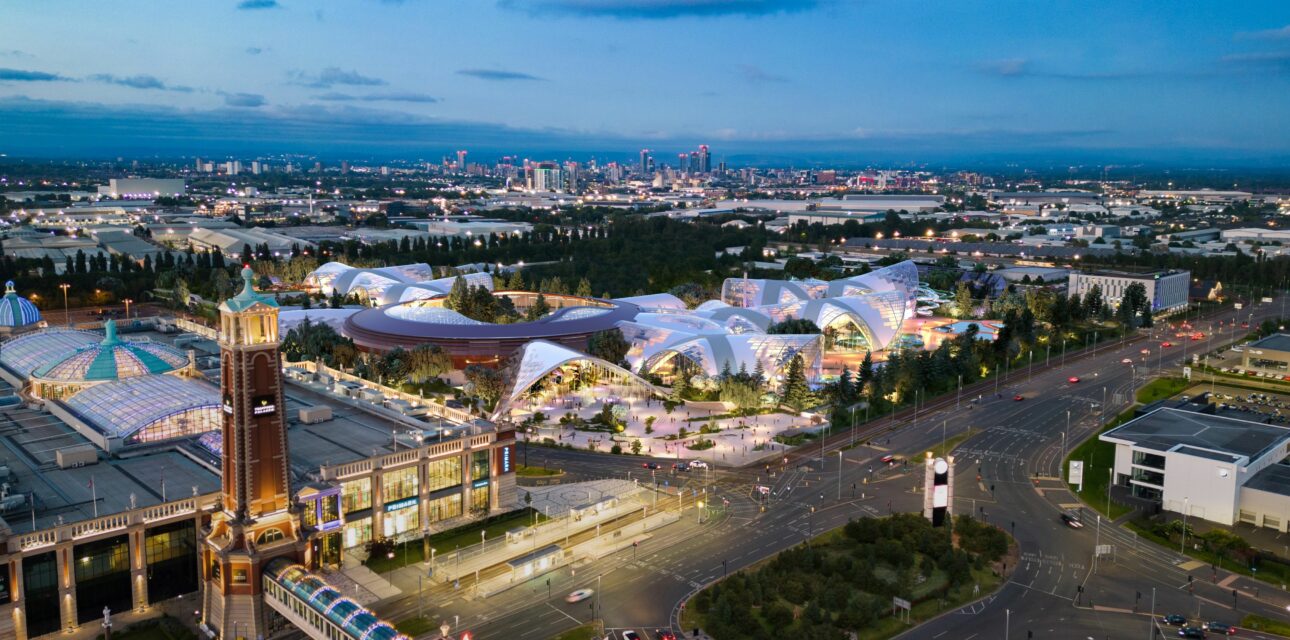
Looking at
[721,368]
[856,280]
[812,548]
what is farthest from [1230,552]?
[856,280]

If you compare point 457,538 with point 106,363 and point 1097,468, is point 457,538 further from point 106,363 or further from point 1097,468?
point 1097,468

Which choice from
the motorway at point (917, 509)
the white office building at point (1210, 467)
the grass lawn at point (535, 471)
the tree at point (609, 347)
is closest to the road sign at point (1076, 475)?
the motorway at point (917, 509)

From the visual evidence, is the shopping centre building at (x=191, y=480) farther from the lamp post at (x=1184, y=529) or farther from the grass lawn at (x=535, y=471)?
the lamp post at (x=1184, y=529)

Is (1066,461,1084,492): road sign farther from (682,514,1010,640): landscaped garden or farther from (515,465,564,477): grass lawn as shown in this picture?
(515,465,564,477): grass lawn

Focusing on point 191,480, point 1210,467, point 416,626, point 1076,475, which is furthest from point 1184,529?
point 191,480

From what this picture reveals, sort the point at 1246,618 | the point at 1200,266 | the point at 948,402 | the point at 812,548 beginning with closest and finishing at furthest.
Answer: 1. the point at 1246,618
2. the point at 812,548
3. the point at 948,402
4. the point at 1200,266

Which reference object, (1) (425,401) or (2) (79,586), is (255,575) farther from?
(1) (425,401)
